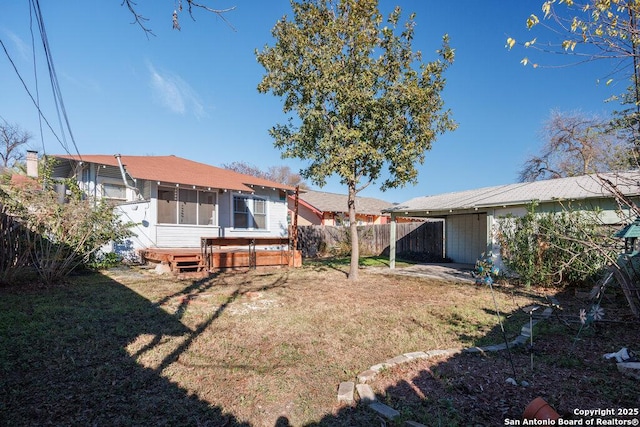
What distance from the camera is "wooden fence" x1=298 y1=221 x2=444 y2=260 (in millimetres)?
18609

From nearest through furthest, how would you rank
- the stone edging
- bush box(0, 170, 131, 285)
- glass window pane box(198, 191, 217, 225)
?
the stone edging < bush box(0, 170, 131, 285) < glass window pane box(198, 191, 217, 225)

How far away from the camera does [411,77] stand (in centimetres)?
866

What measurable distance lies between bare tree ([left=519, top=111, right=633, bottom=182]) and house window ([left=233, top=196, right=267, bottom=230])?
17209 mm

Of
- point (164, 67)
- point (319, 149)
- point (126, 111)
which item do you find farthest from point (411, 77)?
point (126, 111)

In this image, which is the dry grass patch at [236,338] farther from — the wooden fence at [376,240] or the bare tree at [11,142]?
the bare tree at [11,142]

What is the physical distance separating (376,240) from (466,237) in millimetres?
5219

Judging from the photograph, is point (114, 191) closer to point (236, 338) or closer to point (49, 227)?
point (49, 227)

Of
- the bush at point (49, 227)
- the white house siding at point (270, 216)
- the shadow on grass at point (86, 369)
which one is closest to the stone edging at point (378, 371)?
the shadow on grass at point (86, 369)

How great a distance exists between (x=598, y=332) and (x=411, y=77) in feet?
21.7

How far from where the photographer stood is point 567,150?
21.4 m

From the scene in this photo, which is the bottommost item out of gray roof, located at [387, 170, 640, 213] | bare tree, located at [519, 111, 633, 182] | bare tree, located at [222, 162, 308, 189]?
gray roof, located at [387, 170, 640, 213]

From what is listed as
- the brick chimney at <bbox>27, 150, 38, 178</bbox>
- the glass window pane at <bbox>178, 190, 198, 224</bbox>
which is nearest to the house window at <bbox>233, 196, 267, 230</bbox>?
the glass window pane at <bbox>178, 190, 198, 224</bbox>

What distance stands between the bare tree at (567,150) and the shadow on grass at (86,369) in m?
22.2

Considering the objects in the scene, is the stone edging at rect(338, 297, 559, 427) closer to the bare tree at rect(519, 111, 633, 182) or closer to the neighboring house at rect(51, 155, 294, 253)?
the neighboring house at rect(51, 155, 294, 253)
